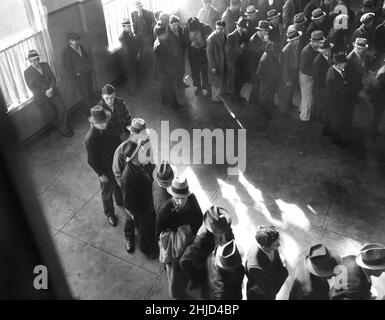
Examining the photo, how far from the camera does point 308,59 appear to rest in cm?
855

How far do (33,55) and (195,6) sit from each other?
263 inches

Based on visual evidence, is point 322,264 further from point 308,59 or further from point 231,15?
point 231,15

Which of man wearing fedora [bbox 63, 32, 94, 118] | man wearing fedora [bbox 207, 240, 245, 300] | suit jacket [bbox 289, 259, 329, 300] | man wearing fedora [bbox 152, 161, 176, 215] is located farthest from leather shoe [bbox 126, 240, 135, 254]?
man wearing fedora [bbox 63, 32, 94, 118]

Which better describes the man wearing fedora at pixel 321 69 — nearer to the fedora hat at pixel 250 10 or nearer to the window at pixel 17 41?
the fedora hat at pixel 250 10

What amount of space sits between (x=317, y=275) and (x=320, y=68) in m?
5.10

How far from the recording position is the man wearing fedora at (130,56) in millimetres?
10039

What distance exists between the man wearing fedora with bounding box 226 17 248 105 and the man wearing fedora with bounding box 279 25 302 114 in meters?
0.97

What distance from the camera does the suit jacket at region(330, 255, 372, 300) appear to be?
4363mm

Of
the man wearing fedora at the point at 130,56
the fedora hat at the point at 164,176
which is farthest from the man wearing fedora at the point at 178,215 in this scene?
the man wearing fedora at the point at 130,56

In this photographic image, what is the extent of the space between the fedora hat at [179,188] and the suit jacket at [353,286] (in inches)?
78.0

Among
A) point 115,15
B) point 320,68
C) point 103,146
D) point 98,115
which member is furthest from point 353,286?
point 115,15

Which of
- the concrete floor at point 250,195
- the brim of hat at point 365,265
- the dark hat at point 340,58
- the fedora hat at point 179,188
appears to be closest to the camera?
the brim of hat at point 365,265
